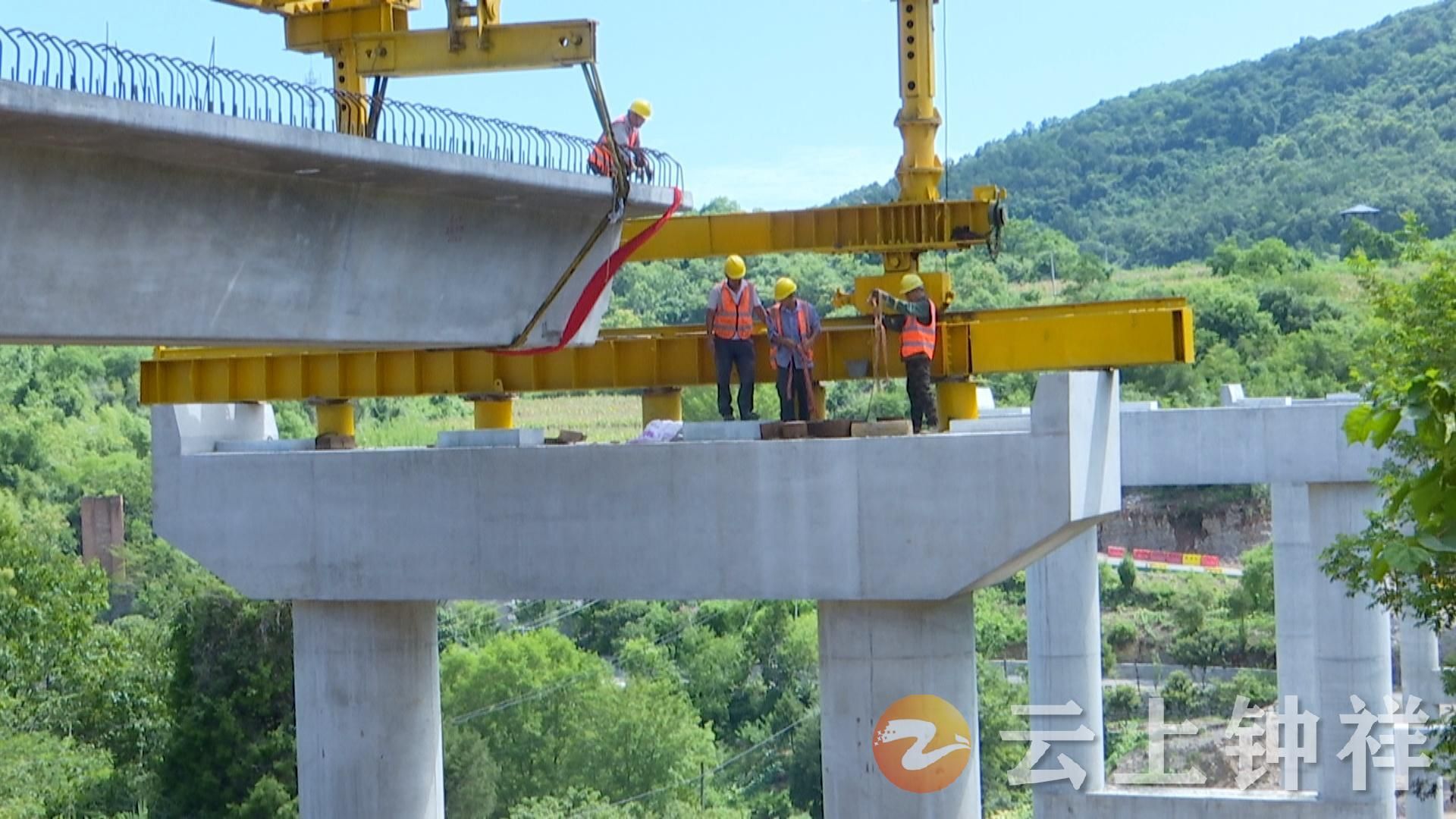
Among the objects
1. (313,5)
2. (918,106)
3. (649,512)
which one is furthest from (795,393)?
(313,5)

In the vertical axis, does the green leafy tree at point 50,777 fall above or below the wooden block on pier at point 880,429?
below

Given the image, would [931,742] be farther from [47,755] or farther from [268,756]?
[47,755]

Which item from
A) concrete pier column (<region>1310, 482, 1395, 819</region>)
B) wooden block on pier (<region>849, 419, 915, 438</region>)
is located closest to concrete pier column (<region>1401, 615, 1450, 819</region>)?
concrete pier column (<region>1310, 482, 1395, 819</region>)

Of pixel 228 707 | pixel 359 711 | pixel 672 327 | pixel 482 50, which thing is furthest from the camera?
pixel 228 707

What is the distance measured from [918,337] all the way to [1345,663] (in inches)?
586

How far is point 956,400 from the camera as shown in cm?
1725

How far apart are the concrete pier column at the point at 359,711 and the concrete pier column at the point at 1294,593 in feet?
51.8

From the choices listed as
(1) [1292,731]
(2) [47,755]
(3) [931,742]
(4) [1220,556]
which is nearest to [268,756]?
(2) [47,755]

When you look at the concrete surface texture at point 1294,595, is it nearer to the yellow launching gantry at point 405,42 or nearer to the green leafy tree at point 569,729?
the yellow launching gantry at point 405,42

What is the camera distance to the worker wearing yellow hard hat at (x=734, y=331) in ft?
54.4

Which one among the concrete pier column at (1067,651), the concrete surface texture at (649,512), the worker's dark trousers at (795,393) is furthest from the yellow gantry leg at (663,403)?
the concrete pier column at (1067,651)

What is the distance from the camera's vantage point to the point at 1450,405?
6195mm

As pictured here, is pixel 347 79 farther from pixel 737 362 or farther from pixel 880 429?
pixel 880 429

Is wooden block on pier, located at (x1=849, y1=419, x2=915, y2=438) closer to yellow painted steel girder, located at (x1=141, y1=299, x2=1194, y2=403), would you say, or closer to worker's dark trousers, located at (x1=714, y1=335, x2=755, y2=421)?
yellow painted steel girder, located at (x1=141, y1=299, x2=1194, y2=403)
